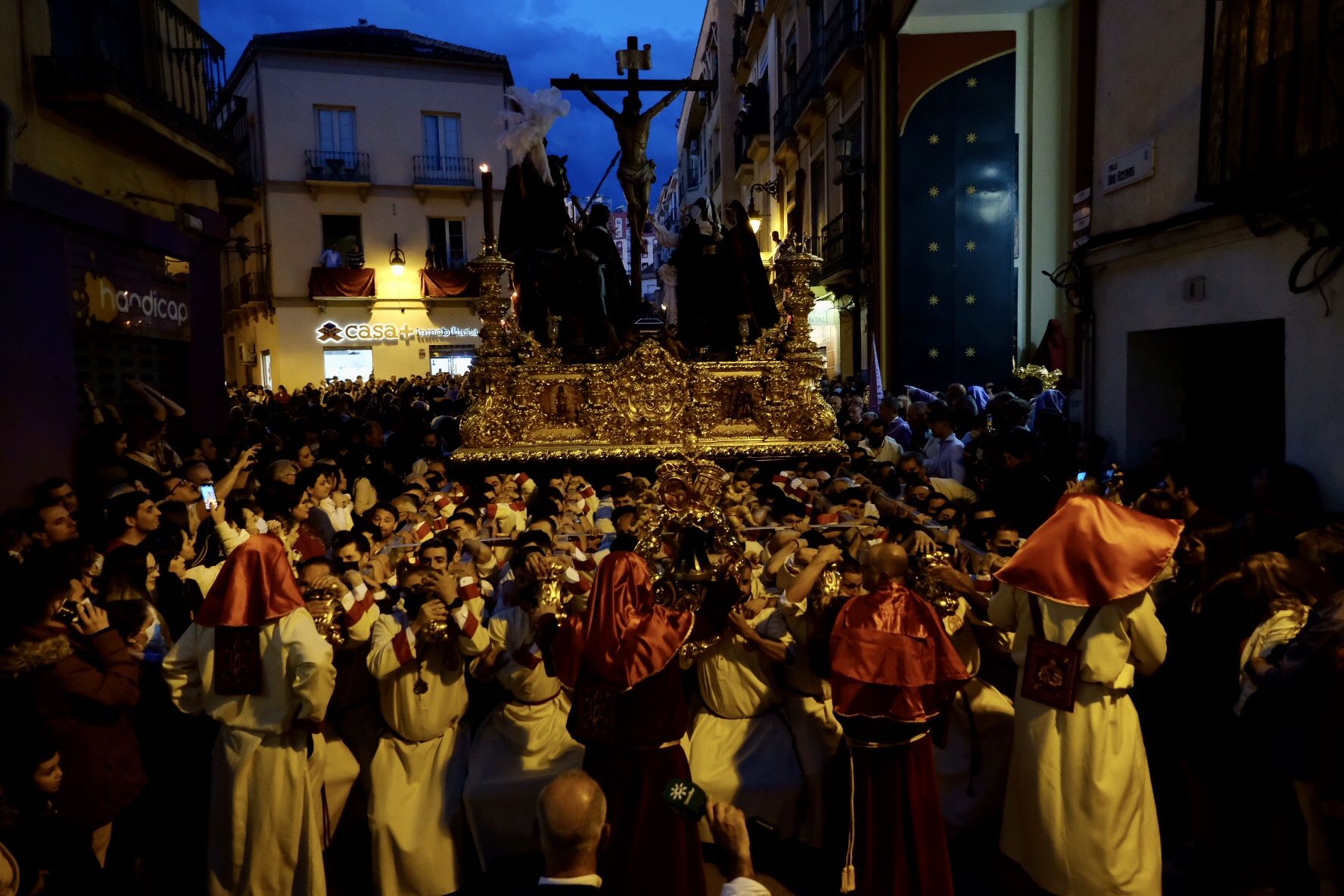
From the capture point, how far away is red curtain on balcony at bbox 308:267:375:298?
24828mm

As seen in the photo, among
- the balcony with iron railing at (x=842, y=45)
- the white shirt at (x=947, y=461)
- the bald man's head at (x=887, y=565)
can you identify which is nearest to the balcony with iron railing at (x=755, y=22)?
the balcony with iron railing at (x=842, y=45)

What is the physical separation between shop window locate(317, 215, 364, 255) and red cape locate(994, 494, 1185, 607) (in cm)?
2532

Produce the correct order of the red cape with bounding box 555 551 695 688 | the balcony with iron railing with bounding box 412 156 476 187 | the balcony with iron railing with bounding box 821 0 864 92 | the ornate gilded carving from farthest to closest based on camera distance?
the balcony with iron railing with bounding box 412 156 476 187
the balcony with iron railing with bounding box 821 0 864 92
the ornate gilded carving
the red cape with bounding box 555 551 695 688

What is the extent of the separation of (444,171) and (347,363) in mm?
6481

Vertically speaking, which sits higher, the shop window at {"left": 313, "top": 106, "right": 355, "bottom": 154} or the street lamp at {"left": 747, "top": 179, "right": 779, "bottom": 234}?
the shop window at {"left": 313, "top": 106, "right": 355, "bottom": 154}

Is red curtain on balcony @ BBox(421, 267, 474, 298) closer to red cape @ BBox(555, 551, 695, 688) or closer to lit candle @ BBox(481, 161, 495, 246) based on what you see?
lit candle @ BBox(481, 161, 495, 246)

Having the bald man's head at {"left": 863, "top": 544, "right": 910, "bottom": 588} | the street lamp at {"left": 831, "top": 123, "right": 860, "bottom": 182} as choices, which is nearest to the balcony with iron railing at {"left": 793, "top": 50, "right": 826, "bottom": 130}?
the street lamp at {"left": 831, "top": 123, "right": 860, "bottom": 182}

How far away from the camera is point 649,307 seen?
12.6 metres

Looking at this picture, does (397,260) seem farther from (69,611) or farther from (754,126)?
(69,611)

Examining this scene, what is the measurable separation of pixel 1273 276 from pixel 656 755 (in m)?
5.83

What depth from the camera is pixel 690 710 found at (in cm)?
452

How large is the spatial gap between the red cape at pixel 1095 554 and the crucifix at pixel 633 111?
824 cm

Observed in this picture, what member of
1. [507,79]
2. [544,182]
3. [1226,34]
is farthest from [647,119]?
[507,79]

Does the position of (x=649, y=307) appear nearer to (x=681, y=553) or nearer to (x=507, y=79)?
(x=681, y=553)
